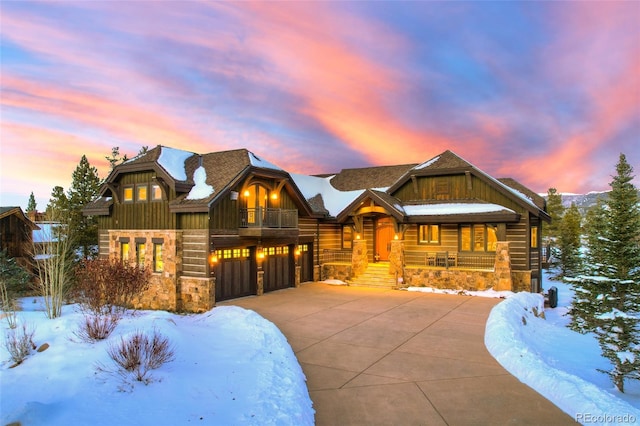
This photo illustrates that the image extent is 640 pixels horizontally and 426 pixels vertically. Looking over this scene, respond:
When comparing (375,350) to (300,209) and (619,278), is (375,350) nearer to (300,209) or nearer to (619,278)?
(619,278)

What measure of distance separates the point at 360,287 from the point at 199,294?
359 inches

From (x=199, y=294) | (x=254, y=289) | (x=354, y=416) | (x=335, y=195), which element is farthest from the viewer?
(x=335, y=195)

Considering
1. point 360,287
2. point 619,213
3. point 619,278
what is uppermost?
point 619,213

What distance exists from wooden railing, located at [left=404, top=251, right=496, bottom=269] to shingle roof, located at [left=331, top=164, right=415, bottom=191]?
20.9ft

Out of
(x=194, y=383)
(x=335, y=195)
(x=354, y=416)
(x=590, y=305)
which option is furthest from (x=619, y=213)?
(x=335, y=195)

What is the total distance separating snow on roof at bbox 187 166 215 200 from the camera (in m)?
18.7

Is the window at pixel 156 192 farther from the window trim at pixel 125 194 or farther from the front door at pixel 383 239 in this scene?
the front door at pixel 383 239

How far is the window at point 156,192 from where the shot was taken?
776 inches

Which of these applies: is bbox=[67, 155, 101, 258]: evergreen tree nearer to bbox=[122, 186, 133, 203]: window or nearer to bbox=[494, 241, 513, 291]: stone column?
bbox=[122, 186, 133, 203]: window

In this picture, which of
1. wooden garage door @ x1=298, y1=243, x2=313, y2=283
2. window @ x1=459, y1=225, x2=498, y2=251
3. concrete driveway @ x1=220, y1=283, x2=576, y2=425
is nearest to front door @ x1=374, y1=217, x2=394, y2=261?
wooden garage door @ x1=298, y1=243, x2=313, y2=283

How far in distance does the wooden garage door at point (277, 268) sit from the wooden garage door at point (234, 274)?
1.09 metres

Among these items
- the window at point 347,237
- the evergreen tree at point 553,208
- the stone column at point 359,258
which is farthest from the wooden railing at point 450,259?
the evergreen tree at point 553,208

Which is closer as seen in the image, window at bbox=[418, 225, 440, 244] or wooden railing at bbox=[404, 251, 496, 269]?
wooden railing at bbox=[404, 251, 496, 269]

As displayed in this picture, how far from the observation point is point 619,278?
12.1 m
